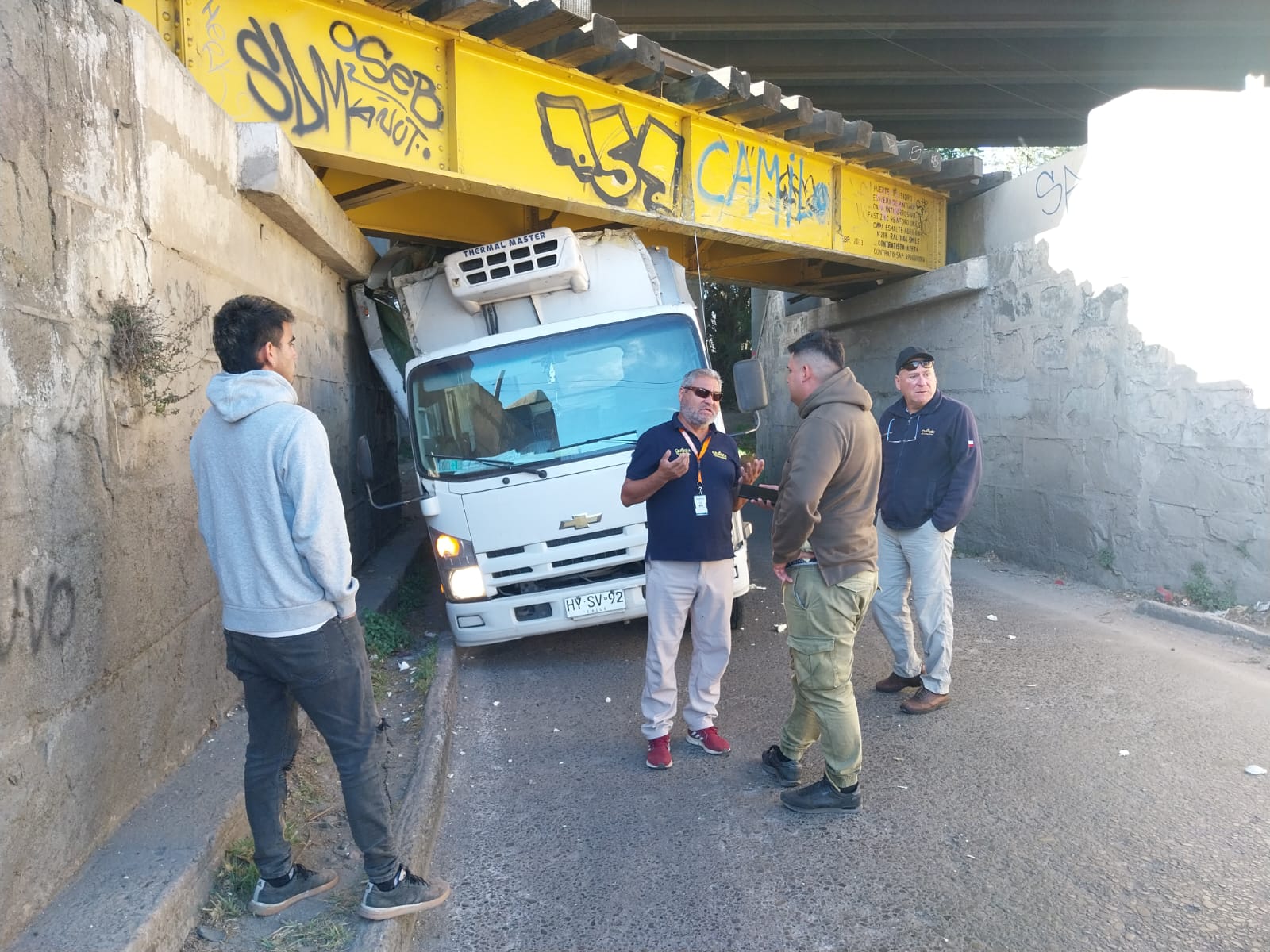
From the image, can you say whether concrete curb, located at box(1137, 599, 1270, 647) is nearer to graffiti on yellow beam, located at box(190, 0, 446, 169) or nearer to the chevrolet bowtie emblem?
the chevrolet bowtie emblem

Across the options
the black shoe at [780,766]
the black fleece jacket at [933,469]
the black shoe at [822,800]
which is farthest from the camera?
the black fleece jacket at [933,469]

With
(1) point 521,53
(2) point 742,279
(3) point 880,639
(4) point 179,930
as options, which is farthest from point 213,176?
(2) point 742,279

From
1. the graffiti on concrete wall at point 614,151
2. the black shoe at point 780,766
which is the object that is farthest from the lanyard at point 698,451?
the graffiti on concrete wall at point 614,151

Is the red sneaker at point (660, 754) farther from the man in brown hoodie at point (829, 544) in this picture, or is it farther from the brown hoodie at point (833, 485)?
the brown hoodie at point (833, 485)

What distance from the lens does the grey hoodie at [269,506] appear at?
2.66m

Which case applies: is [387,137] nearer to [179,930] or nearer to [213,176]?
[213,176]

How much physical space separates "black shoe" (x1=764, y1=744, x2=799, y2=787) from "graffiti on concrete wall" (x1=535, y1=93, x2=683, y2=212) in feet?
15.9

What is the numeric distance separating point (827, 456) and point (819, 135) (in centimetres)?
602

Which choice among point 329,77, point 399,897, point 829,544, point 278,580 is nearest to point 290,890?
point 399,897

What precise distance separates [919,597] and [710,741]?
1.41 m

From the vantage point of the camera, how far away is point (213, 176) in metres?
4.46

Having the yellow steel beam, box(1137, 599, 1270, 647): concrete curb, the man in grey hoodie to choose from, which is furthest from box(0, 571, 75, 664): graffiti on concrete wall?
box(1137, 599, 1270, 647): concrete curb

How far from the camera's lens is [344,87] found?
571cm

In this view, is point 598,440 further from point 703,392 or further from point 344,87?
point 344,87
